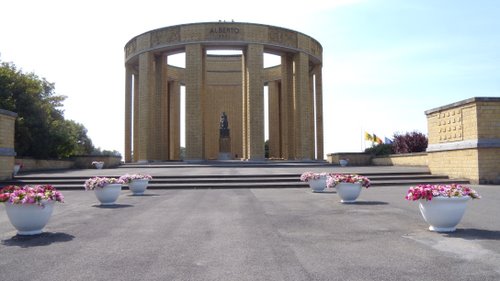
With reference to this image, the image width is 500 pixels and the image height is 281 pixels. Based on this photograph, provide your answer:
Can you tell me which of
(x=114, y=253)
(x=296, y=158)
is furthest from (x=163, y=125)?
(x=114, y=253)

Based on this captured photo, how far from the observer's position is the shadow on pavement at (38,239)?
739cm

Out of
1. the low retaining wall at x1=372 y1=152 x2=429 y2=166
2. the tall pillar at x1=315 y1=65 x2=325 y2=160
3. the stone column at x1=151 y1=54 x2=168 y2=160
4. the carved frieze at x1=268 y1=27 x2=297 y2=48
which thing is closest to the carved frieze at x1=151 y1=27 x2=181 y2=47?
the stone column at x1=151 y1=54 x2=168 y2=160

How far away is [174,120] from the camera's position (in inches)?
1866

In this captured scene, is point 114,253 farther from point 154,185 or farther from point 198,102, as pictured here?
point 198,102

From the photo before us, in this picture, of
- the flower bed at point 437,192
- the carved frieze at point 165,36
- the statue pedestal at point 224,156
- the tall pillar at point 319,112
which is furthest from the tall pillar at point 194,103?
the flower bed at point 437,192

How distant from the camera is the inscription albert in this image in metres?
37.4

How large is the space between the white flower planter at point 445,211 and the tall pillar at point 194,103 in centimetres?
2974

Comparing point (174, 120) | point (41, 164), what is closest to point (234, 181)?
point (41, 164)

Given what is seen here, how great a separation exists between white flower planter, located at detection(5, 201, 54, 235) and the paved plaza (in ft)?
0.79

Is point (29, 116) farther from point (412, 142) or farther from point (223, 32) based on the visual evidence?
point (412, 142)

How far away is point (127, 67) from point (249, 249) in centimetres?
4023

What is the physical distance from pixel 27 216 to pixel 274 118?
42.0m

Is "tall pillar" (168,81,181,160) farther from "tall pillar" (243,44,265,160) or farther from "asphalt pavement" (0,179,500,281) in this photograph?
"asphalt pavement" (0,179,500,281)

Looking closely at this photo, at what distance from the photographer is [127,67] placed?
44156 millimetres
